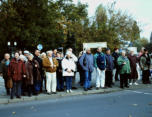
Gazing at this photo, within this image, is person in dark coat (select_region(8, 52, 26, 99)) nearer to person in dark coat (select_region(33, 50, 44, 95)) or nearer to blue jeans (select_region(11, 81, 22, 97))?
blue jeans (select_region(11, 81, 22, 97))

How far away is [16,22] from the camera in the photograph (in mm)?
32688

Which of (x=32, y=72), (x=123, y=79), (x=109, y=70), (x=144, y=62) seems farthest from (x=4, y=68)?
(x=144, y=62)

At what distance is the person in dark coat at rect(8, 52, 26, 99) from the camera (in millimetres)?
9617

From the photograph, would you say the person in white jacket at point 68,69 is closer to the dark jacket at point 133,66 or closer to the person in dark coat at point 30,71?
the person in dark coat at point 30,71

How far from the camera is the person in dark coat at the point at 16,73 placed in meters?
9.62

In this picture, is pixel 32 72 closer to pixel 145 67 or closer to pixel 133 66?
pixel 133 66

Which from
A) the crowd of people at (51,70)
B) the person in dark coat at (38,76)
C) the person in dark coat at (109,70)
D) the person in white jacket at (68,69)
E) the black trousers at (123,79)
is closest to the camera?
the crowd of people at (51,70)

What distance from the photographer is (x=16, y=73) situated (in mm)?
9625

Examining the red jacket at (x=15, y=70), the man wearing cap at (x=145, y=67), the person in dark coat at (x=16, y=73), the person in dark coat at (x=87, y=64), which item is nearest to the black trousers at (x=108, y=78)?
the person in dark coat at (x=87, y=64)

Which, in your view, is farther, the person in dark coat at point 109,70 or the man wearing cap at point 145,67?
the man wearing cap at point 145,67

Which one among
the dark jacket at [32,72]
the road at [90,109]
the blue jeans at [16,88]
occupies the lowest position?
the road at [90,109]

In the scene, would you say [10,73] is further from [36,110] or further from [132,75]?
[132,75]

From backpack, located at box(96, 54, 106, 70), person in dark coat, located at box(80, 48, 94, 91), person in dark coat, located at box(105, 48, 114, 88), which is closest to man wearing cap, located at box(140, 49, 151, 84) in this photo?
person in dark coat, located at box(105, 48, 114, 88)

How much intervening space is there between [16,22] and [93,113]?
2783 cm
